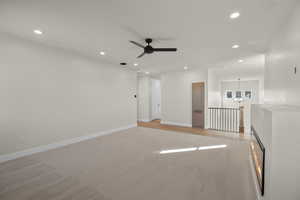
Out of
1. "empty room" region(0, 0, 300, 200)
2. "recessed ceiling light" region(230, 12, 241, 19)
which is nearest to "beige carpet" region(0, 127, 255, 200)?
"empty room" region(0, 0, 300, 200)

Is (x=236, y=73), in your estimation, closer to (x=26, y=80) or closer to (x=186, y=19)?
(x=186, y=19)

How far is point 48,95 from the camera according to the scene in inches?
132

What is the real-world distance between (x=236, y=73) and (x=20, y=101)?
823cm

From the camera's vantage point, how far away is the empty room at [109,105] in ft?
5.82

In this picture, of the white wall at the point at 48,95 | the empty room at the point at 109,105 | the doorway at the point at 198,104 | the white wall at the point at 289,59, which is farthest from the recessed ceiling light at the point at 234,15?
the white wall at the point at 48,95

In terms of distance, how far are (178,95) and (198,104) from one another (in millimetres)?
1070

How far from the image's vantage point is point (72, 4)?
183cm

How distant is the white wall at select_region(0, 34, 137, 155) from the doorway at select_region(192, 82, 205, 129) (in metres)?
3.71

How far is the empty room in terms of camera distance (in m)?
1.77

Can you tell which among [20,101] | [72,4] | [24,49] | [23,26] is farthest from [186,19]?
[20,101]

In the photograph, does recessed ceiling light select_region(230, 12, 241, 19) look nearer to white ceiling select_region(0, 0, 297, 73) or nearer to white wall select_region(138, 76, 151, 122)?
white ceiling select_region(0, 0, 297, 73)

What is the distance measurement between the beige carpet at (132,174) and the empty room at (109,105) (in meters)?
0.02

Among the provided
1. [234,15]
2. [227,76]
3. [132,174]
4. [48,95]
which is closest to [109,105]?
[48,95]

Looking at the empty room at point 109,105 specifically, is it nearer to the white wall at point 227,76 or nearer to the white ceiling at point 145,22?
the white ceiling at point 145,22
